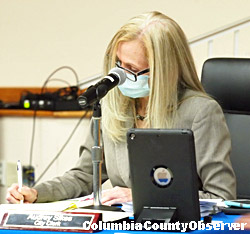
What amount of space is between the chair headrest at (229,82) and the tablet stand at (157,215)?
878mm

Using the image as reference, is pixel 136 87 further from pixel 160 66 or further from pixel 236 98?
pixel 236 98

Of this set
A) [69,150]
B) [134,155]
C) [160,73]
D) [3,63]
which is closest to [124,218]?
[134,155]

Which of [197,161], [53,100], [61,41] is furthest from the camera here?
[61,41]

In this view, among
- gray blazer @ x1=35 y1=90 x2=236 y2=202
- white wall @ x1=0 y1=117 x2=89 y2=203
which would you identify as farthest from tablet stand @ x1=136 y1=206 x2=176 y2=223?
white wall @ x1=0 y1=117 x2=89 y2=203

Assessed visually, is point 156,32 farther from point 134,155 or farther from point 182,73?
point 134,155

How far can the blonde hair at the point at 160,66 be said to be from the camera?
215 centimetres

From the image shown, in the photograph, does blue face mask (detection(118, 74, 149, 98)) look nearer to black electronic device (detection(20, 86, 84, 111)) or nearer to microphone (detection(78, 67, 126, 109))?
microphone (detection(78, 67, 126, 109))

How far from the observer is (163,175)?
5.27 ft

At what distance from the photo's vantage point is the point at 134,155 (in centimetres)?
162

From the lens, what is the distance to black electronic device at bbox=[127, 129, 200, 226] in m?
1.57

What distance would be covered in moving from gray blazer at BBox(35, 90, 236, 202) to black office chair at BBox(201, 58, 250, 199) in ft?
0.65

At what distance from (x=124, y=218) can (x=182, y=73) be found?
739mm

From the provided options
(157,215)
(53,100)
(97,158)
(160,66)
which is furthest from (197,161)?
(53,100)

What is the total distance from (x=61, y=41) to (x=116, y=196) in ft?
8.50
